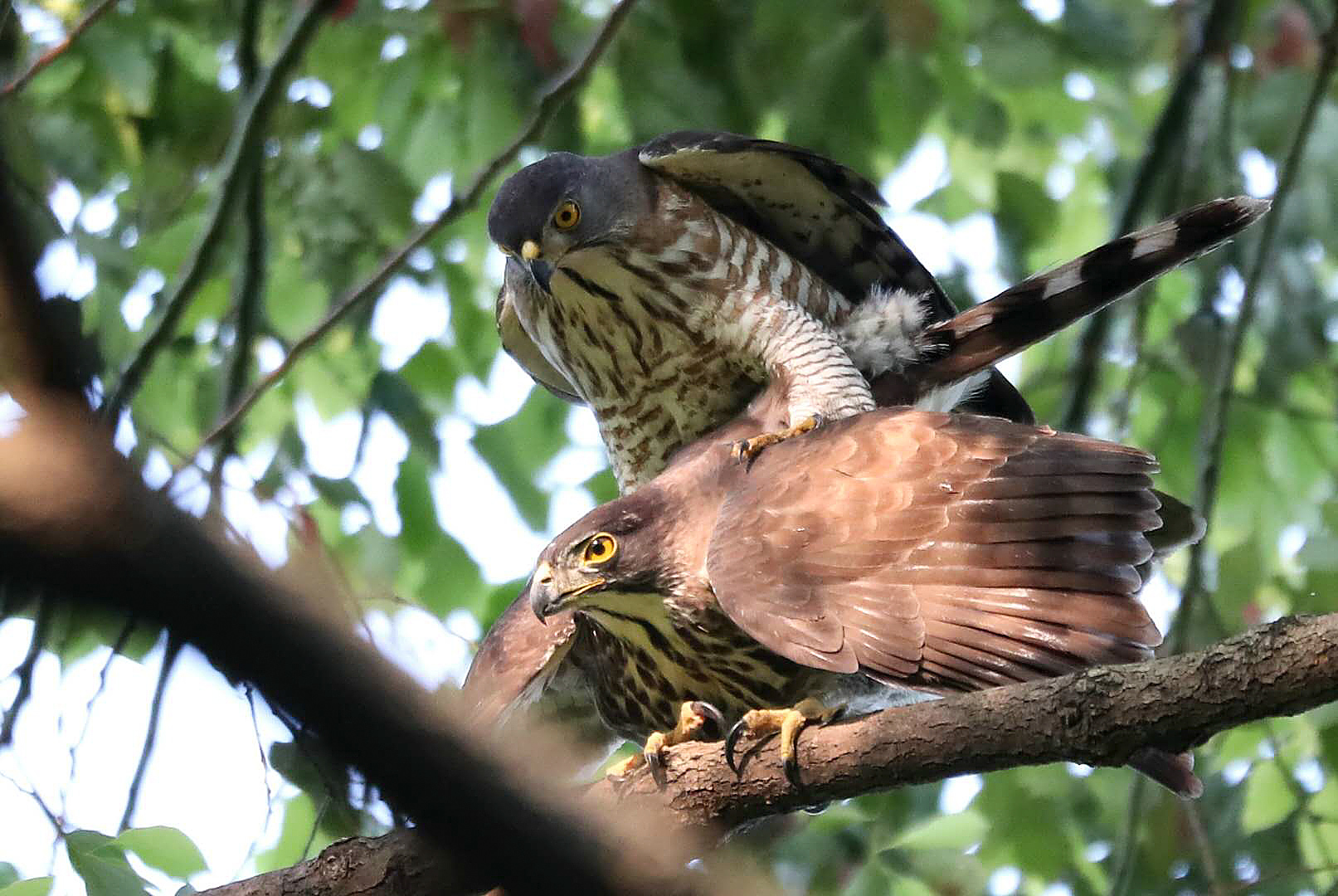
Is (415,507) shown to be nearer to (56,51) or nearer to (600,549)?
(56,51)

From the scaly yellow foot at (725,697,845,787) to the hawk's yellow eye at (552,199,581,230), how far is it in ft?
5.30

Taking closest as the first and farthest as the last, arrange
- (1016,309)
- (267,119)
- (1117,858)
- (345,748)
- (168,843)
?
(345,748) < (168,843) < (1016,309) < (267,119) < (1117,858)

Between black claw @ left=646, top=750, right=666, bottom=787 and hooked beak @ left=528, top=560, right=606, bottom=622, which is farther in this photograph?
hooked beak @ left=528, top=560, right=606, bottom=622

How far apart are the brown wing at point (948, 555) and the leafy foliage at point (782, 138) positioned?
1269mm

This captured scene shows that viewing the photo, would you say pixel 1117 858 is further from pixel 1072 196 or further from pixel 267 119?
pixel 1072 196

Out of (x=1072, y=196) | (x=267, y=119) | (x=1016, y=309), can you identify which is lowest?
(x=1016, y=309)

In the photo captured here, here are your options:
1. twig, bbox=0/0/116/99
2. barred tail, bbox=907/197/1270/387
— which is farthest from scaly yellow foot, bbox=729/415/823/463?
twig, bbox=0/0/116/99

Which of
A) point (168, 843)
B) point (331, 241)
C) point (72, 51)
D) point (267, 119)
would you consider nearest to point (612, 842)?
point (168, 843)

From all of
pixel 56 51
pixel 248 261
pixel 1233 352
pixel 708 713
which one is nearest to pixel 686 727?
pixel 708 713

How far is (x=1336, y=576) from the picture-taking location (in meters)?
3.94

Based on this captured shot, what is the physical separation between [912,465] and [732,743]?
2.18 feet

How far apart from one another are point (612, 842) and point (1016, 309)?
2736 millimetres

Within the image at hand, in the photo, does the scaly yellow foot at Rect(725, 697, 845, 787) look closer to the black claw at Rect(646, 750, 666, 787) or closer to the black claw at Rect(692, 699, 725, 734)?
the black claw at Rect(646, 750, 666, 787)

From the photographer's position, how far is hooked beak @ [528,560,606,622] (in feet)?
9.48
